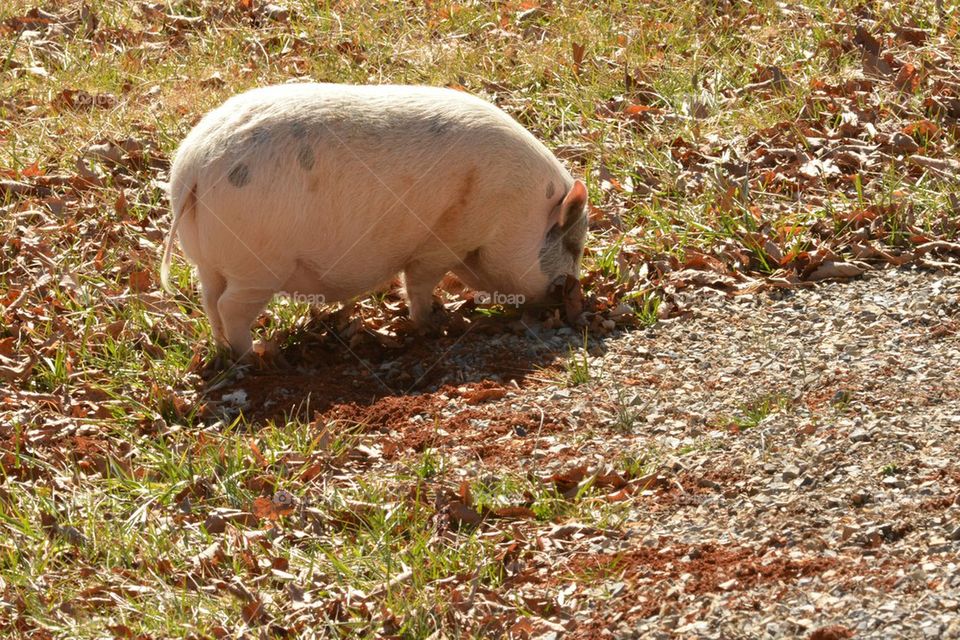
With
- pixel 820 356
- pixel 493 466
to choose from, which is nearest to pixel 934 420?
pixel 820 356

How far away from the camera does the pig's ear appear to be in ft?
19.2

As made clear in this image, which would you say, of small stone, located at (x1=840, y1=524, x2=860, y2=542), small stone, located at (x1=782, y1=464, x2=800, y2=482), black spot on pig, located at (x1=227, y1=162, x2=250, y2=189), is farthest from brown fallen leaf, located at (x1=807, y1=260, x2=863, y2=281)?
black spot on pig, located at (x1=227, y1=162, x2=250, y2=189)

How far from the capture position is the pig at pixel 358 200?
5.13 metres

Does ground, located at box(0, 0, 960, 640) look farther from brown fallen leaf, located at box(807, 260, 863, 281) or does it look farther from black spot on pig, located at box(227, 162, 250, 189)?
black spot on pig, located at box(227, 162, 250, 189)

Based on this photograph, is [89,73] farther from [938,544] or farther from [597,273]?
[938,544]

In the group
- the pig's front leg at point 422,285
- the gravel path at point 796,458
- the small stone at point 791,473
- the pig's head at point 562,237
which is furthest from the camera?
the pig's head at point 562,237

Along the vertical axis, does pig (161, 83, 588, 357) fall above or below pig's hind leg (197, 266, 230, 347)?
above

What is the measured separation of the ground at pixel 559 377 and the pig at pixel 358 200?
0.32 metres

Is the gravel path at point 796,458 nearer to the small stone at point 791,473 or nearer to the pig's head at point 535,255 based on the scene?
the small stone at point 791,473

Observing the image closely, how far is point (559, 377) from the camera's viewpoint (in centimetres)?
523

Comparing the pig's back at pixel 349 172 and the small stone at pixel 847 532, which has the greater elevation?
the pig's back at pixel 349 172

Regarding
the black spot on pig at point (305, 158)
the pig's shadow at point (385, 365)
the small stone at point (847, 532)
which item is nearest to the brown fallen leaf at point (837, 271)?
the pig's shadow at point (385, 365)

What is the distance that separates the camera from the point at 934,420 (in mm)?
4348

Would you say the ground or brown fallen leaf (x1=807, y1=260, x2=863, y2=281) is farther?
brown fallen leaf (x1=807, y1=260, x2=863, y2=281)
